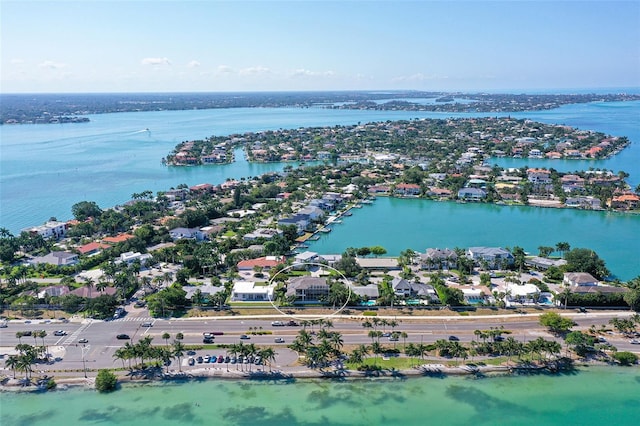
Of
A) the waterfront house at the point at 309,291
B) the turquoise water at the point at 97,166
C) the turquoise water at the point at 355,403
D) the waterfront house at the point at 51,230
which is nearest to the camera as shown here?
the turquoise water at the point at 355,403

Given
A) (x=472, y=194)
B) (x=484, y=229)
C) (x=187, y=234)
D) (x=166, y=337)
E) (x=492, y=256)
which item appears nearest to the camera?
Answer: (x=166, y=337)

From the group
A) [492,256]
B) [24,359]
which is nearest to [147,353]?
[24,359]

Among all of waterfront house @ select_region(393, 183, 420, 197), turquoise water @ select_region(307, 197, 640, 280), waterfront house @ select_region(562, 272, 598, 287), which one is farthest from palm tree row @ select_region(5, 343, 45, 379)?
waterfront house @ select_region(393, 183, 420, 197)

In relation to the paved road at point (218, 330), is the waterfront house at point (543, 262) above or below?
above

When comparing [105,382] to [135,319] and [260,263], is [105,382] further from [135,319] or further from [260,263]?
[260,263]

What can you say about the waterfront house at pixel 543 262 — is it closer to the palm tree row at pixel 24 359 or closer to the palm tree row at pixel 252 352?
the palm tree row at pixel 252 352

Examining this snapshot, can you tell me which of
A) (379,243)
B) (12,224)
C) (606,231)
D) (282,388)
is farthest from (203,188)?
(606,231)

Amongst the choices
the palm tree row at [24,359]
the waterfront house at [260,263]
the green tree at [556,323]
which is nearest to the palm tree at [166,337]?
the palm tree row at [24,359]
